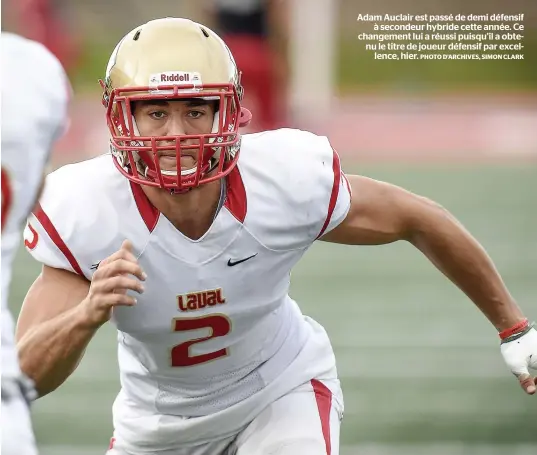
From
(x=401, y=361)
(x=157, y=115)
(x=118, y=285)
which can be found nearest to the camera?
(x=118, y=285)

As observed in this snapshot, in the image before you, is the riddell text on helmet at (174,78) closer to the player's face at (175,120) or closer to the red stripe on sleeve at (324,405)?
the player's face at (175,120)

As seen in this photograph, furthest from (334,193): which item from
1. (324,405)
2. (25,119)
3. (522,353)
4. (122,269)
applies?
(25,119)

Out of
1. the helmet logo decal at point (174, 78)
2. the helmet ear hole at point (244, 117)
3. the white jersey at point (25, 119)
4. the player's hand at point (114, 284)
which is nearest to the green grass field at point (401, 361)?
the helmet ear hole at point (244, 117)

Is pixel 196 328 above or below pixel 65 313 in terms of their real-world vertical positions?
below

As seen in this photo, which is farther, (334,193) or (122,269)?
(334,193)

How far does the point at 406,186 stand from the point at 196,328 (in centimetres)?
680

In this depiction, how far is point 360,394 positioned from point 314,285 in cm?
194

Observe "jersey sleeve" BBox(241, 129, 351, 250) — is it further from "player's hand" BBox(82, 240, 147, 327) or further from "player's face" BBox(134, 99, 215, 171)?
"player's hand" BBox(82, 240, 147, 327)

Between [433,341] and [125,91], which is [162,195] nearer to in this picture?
[125,91]

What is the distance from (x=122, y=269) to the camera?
2.27 meters

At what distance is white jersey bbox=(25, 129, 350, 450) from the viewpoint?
106 inches

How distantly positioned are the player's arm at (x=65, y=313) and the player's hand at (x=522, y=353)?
104cm

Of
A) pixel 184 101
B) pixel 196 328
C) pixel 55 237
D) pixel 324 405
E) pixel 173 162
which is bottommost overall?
pixel 324 405

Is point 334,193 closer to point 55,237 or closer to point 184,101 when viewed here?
point 184,101
